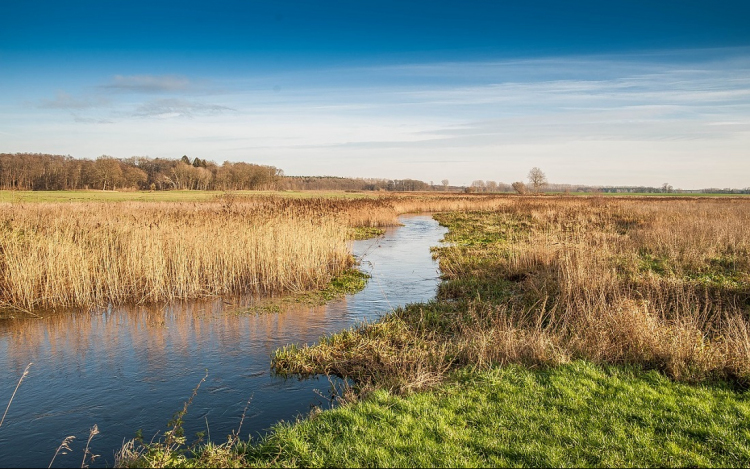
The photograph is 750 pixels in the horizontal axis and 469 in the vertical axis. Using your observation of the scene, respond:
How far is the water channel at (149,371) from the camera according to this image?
19.0ft

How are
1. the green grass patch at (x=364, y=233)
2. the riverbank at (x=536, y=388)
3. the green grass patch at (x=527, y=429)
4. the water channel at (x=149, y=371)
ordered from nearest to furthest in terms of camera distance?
the green grass patch at (x=527, y=429), the riverbank at (x=536, y=388), the water channel at (x=149, y=371), the green grass patch at (x=364, y=233)

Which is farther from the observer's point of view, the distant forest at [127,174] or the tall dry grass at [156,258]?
the distant forest at [127,174]

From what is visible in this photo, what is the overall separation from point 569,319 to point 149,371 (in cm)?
750

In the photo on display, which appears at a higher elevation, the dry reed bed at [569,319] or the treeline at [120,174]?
the treeline at [120,174]

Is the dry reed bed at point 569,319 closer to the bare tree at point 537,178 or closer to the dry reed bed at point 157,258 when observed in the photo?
the dry reed bed at point 157,258

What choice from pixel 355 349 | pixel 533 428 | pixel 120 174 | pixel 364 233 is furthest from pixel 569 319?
pixel 120 174

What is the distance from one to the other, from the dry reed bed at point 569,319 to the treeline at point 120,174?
4926 cm

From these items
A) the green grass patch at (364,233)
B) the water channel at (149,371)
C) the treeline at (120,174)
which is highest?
the treeline at (120,174)

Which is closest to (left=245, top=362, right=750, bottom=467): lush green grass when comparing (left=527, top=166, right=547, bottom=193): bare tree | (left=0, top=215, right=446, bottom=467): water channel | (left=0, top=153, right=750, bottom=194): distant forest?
(left=0, top=215, right=446, bottom=467): water channel

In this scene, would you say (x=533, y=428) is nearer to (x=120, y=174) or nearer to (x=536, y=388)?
(x=536, y=388)

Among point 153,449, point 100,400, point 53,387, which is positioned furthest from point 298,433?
point 53,387

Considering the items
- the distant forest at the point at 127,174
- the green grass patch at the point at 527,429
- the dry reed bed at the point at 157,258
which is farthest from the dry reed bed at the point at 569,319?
the distant forest at the point at 127,174

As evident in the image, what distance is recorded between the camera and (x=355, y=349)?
8039mm

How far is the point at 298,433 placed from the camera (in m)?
5.03
